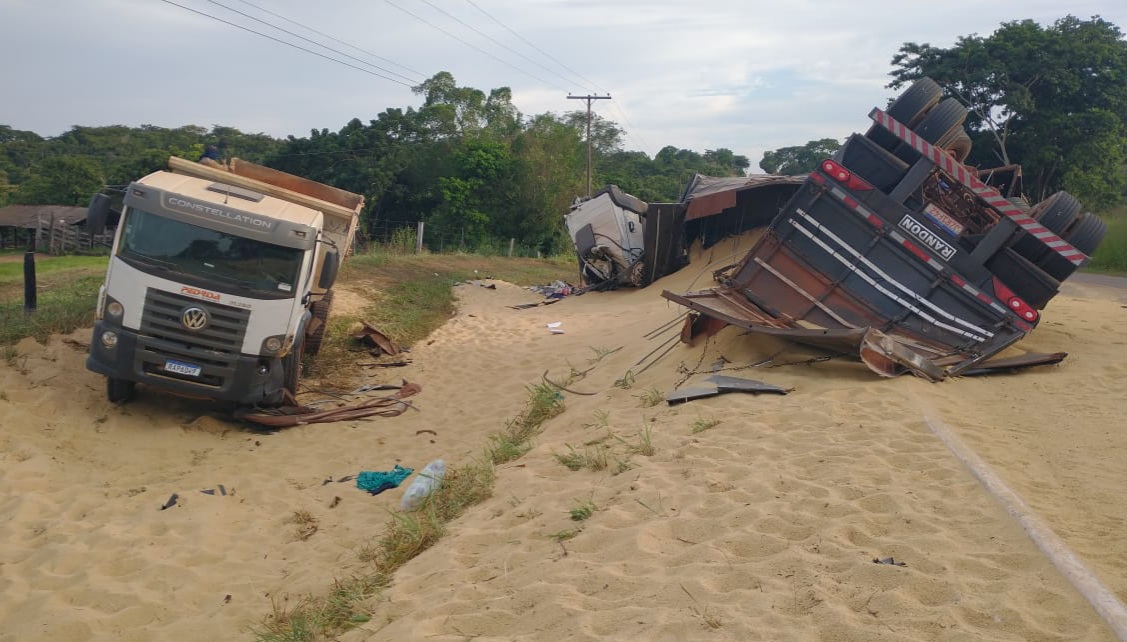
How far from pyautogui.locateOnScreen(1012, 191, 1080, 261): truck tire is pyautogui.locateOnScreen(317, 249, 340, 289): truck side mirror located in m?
7.55

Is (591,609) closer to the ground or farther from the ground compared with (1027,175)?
closer to the ground

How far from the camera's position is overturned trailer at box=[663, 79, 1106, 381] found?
8141 mm

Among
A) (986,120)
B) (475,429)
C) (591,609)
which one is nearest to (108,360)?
(475,429)

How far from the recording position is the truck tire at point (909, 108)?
8.95m

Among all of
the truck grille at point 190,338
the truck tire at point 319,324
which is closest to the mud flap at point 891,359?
the truck grille at point 190,338

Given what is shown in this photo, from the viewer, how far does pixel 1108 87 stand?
95.4 ft

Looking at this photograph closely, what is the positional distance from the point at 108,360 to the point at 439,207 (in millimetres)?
31705

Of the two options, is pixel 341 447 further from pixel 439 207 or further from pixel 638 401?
pixel 439 207

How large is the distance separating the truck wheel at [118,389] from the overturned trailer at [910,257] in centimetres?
631

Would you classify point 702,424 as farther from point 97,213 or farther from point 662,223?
point 662,223

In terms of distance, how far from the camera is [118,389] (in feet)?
29.5

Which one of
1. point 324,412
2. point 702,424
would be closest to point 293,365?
point 324,412

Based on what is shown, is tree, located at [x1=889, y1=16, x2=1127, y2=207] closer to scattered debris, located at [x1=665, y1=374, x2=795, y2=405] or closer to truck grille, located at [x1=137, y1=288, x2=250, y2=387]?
scattered debris, located at [x1=665, y1=374, x2=795, y2=405]

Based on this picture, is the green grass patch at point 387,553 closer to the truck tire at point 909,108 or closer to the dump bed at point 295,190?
the dump bed at point 295,190
